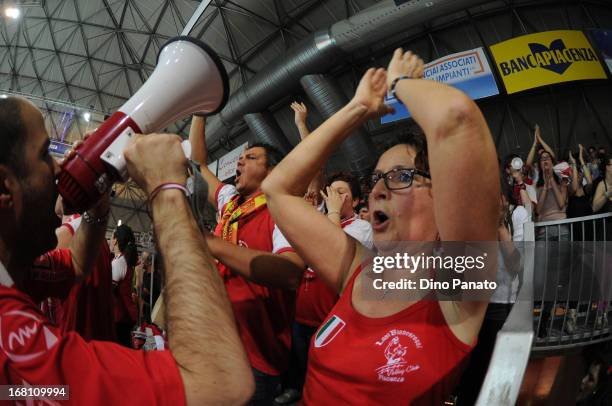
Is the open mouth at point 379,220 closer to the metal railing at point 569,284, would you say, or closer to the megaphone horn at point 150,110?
the megaphone horn at point 150,110

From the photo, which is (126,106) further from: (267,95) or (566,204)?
(267,95)

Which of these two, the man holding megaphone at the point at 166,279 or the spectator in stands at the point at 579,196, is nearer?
the man holding megaphone at the point at 166,279

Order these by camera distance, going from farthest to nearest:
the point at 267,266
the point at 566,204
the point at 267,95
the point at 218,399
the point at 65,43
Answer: the point at 65,43
the point at 267,95
the point at 566,204
the point at 267,266
the point at 218,399

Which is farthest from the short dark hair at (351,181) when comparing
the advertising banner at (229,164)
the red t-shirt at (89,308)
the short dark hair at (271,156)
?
the advertising banner at (229,164)

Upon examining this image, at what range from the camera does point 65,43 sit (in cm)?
1600

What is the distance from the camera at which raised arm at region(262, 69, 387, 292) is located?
129 centimetres

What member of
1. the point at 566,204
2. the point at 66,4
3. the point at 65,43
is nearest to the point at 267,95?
the point at 566,204

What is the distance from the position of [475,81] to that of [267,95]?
202 inches

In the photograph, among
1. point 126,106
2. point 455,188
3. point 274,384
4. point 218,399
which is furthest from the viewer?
point 274,384

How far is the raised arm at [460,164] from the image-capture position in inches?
33.4

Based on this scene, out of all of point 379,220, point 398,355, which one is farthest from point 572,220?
point 398,355

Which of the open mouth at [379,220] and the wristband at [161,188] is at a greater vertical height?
the wristband at [161,188]

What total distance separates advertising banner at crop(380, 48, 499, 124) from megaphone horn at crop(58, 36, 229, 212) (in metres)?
7.25

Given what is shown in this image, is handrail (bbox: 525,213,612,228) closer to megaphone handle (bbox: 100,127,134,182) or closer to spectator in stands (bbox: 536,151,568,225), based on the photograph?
spectator in stands (bbox: 536,151,568,225)
